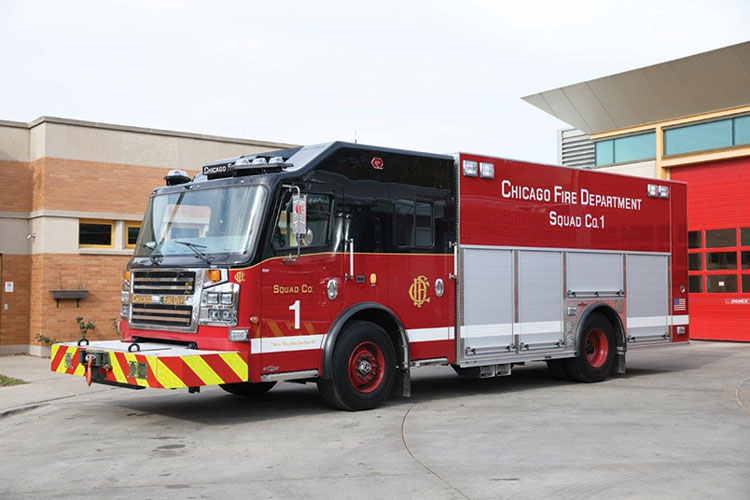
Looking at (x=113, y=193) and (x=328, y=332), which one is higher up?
(x=113, y=193)

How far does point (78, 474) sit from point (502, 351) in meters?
6.50

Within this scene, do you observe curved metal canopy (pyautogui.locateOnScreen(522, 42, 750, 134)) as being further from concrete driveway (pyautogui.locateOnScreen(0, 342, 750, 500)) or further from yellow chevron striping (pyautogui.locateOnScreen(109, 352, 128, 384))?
yellow chevron striping (pyautogui.locateOnScreen(109, 352, 128, 384))

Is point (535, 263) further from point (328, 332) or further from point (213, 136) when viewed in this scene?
point (213, 136)

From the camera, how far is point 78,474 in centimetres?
699

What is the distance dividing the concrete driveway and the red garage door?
9543 mm

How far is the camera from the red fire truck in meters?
9.34

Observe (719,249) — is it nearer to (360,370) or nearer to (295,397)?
(295,397)

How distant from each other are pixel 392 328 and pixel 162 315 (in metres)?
2.84

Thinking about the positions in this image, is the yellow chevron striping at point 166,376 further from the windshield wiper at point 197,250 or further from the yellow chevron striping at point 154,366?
the windshield wiper at point 197,250

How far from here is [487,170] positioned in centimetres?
1183

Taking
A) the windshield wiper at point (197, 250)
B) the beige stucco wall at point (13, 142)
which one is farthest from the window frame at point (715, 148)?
the windshield wiper at point (197, 250)

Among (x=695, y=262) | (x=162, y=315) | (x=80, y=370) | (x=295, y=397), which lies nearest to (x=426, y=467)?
(x=162, y=315)

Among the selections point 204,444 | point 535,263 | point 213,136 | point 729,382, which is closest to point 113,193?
point 213,136

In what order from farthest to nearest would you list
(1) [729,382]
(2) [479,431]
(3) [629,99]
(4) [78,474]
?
(3) [629,99] < (1) [729,382] < (2) [479,431] < (4) [78,474]
